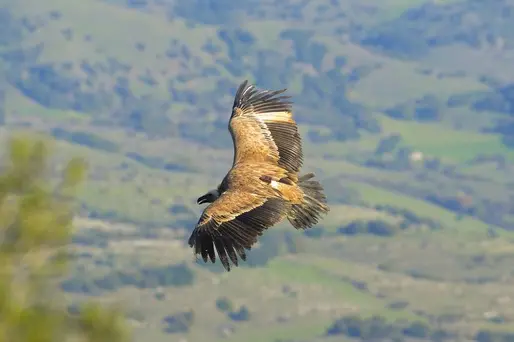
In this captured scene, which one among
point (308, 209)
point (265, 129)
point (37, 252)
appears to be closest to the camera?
point (37, 252)

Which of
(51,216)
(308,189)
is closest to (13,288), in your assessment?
(51,216)

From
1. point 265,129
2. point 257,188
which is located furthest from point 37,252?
point 265,129

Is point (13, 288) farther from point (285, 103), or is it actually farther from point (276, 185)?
point (285, 103)

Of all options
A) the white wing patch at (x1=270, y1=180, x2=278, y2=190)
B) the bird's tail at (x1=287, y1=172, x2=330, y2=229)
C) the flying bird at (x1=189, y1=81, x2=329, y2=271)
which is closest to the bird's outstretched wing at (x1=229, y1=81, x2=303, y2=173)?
the flying bird at (x1=189, y1=81, x2=329, y2=271)

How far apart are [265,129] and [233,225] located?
8827mm

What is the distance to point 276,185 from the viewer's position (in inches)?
1319

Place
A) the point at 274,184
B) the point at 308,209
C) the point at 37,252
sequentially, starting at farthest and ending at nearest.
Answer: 1. the point at 308,209
2. the point at 37,252
3. the point at 274,184

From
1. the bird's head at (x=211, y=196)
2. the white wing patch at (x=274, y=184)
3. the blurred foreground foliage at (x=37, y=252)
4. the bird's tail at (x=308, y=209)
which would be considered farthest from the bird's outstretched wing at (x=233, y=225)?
the blurred foreground foliage at (x=37, y=252)

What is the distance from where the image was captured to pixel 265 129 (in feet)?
127

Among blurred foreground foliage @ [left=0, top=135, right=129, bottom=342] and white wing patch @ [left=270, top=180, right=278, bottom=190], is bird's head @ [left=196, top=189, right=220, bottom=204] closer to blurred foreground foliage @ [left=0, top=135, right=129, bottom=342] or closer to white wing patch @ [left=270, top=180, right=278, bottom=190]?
white wing patch @ [left=270, top=180, right=278, bottom=190]

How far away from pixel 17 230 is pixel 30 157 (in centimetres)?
310

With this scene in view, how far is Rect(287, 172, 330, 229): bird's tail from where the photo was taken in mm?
34094

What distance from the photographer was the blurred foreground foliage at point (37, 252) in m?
31.5

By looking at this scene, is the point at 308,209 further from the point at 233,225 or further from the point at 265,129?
the point at 265,129
